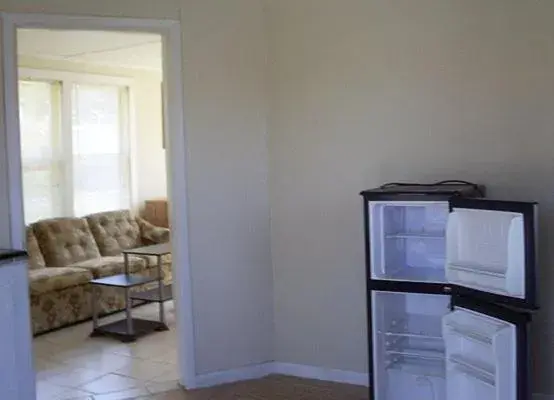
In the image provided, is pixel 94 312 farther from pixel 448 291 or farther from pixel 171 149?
pixel 448 291

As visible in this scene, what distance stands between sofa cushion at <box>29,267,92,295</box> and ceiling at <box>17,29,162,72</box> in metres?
1.95

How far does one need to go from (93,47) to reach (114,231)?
1.88m

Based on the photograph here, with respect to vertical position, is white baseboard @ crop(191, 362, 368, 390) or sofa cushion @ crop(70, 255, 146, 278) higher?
sofa cushion @ crop(70, 255, 146, 278)

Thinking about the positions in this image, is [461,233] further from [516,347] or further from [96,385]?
[96,385]

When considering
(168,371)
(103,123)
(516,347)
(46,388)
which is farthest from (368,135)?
(103,123)

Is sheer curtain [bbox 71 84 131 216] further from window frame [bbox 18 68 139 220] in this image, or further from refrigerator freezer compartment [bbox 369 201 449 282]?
refrigerator freezer compartment [bbox 369 201 449 282]

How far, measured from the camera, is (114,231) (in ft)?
24.2

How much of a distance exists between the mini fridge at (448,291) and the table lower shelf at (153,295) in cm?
270

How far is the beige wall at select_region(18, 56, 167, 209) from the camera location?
26.8ft

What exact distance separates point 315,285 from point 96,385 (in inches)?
60.7

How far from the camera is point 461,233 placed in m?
3.39

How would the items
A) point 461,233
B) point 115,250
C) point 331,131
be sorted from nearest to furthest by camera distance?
point 461,233 < point 331,131 < point 115,250

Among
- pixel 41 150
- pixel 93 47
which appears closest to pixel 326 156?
pixel 93 47

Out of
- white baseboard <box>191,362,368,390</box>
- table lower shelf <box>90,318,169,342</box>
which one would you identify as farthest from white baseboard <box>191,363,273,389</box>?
table lower shelf <box>90,318,169,342</box>
